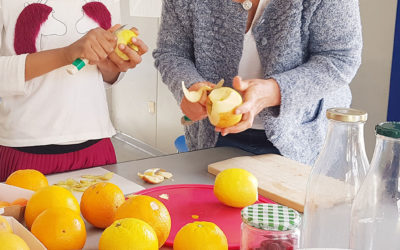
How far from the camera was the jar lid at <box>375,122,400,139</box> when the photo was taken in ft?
2.01

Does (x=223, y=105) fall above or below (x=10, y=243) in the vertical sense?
above

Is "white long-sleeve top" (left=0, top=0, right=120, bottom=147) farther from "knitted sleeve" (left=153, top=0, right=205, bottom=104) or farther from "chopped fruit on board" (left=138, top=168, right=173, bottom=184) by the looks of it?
"chopped fruit on board" (left=138, top=168, right=173, bottom=184)

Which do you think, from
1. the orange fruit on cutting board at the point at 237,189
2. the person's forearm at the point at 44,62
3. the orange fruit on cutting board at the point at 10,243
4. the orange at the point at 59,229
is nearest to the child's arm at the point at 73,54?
the person's forearm at the point at 44,62

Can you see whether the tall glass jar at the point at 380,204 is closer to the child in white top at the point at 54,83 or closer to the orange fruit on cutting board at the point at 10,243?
the orange fruit on cutting board at the point at 10,243

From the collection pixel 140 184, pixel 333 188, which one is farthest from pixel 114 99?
pixel 333 188

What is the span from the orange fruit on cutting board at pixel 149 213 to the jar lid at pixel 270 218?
0.58ft

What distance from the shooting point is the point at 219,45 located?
1492mm

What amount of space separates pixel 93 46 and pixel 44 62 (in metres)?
0.15

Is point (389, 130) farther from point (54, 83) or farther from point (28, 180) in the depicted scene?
point (54, 83)

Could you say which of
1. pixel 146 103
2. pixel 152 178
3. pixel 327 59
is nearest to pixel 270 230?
pixel 152 178

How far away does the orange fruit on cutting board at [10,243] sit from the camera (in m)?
0.65

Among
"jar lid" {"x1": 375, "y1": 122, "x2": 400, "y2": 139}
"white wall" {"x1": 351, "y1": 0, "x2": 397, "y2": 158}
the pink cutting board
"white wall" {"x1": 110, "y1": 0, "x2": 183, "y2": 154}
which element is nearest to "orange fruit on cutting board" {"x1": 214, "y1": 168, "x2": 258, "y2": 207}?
the pink cutting board

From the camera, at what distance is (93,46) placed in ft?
4.45

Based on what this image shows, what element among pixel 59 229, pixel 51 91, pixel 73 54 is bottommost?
pixel 59 229
